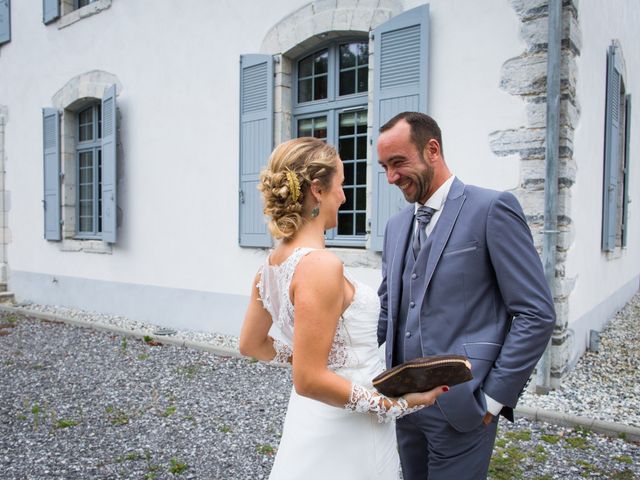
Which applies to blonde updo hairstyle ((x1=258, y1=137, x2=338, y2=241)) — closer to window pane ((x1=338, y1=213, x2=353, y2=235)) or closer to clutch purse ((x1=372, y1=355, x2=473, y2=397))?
clutch purse ((x1=372, y1=355, x2=473, y2=397))

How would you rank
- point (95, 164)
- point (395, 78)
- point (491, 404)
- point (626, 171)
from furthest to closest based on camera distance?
point (95, 164), point (626, 171), point (395, 78), point (491, 404)

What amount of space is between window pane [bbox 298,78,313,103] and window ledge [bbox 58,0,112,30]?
3.46 metres

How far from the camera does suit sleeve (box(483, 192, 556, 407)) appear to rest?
1.57 m

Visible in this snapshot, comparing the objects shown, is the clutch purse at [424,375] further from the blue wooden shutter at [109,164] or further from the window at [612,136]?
the blue wooden shutter at [109,164]

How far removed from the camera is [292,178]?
1.42 metres

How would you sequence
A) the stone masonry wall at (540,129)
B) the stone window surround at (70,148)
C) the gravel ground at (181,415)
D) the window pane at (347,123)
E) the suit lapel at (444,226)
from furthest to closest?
the stone window surround at (70,148) → the window pane at (347,123) → the stone masonry wall at (540,129) → the gravel ground at (181,415) → the suit lapel at (444,226)

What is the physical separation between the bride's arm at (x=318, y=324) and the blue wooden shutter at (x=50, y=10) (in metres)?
8.59

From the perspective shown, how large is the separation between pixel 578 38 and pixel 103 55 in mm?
6131

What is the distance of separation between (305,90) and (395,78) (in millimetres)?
1385

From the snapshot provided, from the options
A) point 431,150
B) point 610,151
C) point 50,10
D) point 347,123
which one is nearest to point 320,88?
point 347,123

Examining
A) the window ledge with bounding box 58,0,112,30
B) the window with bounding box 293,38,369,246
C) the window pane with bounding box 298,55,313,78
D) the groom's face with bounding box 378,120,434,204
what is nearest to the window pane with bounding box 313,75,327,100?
the window with bounding box 293,38,369,246

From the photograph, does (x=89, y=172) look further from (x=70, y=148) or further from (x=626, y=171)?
(x=626, y=171)

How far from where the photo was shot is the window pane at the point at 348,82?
5.45 metres

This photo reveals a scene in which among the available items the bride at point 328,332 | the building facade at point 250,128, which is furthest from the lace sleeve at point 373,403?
the building facade at point 250,128
